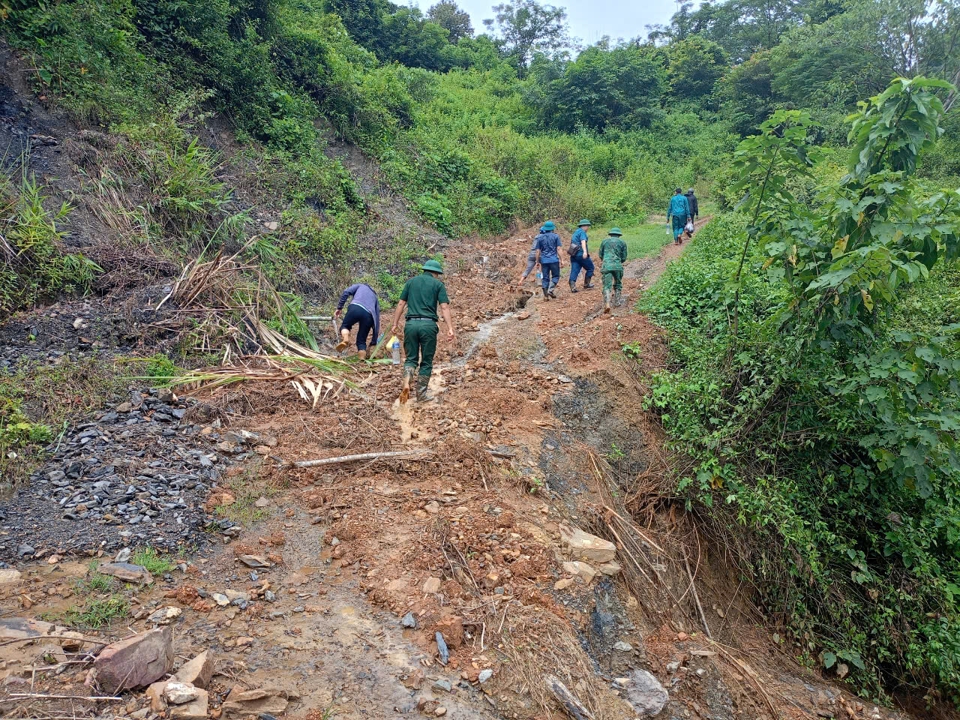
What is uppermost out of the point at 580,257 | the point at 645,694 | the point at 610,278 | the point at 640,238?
the point at 640,238

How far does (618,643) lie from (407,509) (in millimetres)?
1863

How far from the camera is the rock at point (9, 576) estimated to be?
11.5 ft

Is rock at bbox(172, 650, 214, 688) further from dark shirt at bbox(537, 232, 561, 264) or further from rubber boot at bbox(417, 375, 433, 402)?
dark shirt at bbox(537, 232, 561, 264)

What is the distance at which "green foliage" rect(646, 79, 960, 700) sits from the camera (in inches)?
191

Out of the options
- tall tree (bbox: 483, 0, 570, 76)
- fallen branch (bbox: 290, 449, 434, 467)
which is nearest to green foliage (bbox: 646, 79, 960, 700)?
fallen branch (bbox: 290, 449, 434, 467)

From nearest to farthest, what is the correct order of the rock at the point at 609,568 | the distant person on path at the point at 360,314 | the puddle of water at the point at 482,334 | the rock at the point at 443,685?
1. the rock at the point at 443,685
2. the rock at the point at 609,568
3. the distant person on path at the point at 360,314
4. the puddle of water at the point at 482,334

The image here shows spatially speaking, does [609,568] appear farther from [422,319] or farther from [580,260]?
[580,260]

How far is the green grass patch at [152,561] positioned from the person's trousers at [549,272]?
27.6 feet

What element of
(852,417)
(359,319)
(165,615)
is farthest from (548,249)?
(165,615)

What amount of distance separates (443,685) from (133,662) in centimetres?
156

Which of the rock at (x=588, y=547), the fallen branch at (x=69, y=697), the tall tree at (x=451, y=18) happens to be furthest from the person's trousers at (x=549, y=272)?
the tall tree at (x=451, y=18)

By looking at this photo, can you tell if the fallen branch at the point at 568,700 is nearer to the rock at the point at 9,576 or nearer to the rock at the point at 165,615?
the rock at the point at 165,615

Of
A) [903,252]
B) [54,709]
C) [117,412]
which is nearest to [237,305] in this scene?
[117,412]

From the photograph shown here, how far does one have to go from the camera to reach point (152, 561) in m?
3.87
